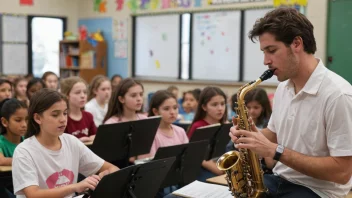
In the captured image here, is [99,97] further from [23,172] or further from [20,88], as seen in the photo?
[23,172]

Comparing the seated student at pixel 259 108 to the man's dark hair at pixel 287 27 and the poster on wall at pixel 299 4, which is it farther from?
the poster on wall at pixel 299 4

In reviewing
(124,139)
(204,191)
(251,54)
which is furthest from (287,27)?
(251,54)

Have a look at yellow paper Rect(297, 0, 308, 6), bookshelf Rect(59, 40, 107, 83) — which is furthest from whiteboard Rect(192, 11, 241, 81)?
bookshelf Rect(59, 40, 107, 83)

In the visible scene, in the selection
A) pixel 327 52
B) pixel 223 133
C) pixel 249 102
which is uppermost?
pixel 327 52

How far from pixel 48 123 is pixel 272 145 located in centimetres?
127

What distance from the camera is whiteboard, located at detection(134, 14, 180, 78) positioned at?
8156 millimetres

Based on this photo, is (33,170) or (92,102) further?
(92,102)

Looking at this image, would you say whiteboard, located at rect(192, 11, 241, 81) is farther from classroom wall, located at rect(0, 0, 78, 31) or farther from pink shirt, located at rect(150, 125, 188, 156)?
pink shirt, located at rect(150, 125, 188, 156)

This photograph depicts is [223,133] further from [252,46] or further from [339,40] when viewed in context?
[252,46]

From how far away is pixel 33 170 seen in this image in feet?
7.79

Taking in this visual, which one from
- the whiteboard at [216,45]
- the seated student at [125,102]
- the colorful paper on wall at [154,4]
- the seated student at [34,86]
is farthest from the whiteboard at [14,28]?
the seated student at [125,102]

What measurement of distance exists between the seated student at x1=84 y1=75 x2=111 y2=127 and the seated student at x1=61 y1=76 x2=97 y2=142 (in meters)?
0.70

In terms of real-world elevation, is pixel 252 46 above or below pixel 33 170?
above

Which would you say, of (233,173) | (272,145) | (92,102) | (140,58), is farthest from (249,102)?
(140,58)
